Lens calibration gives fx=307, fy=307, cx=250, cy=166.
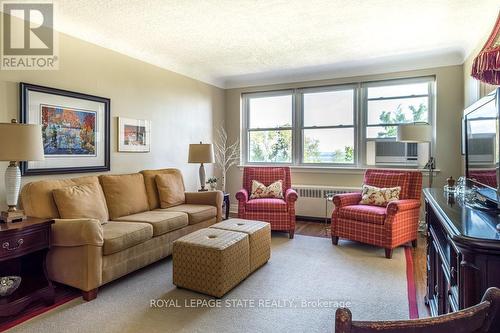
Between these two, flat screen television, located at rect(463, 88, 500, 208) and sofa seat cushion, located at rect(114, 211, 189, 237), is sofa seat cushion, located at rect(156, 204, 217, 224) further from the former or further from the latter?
flat screen television, located at rect(463, 88, 500, 208)

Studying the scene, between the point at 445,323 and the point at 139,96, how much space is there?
4.30 m

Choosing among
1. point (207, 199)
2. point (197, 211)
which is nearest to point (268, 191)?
point (207, 199)

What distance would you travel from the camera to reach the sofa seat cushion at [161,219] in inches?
126

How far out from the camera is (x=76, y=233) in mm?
2518

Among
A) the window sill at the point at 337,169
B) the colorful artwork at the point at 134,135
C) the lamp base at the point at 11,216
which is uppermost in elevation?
the colorful artwork at the point at 134,135

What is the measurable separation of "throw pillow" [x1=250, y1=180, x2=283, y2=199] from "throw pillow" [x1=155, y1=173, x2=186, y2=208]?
114 centimetres

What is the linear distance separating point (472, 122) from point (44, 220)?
3.37 meters

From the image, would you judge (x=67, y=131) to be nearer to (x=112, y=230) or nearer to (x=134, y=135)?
(x=134, y=135)

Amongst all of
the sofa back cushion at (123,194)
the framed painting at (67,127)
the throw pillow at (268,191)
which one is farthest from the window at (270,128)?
the framed painting at (67,127)

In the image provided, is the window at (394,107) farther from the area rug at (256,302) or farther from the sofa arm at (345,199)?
the area rug at (256,302)

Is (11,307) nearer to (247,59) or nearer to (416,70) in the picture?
(247,59)

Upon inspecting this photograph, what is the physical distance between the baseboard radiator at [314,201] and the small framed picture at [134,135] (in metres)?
2.63

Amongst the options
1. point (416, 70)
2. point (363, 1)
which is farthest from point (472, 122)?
point (416, 70)

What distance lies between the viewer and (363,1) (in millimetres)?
2859
